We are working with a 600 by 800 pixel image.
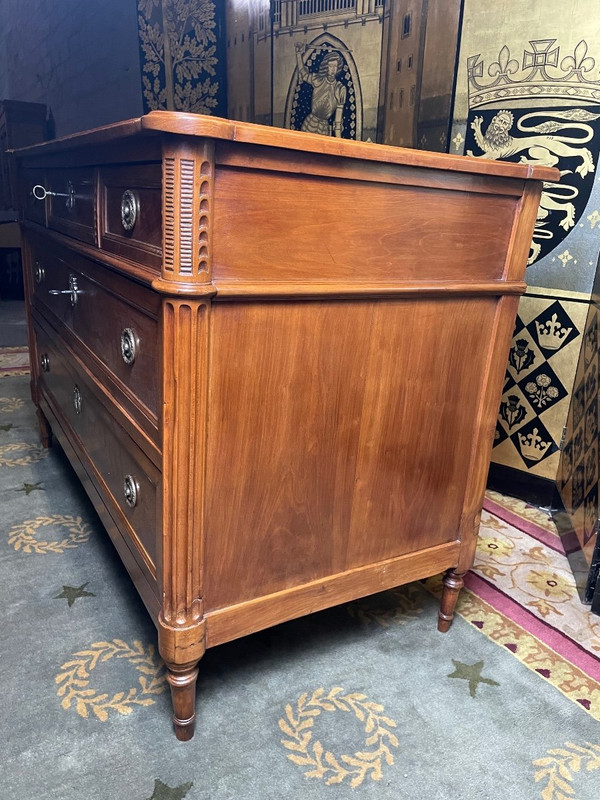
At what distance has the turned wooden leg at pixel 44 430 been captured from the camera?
2396mm

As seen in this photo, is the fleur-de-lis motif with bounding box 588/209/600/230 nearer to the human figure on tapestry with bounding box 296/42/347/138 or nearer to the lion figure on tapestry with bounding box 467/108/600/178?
the lion figure on tapestry with bounding box 467/108/600/178

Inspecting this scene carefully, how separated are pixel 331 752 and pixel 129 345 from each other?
33.1 inches

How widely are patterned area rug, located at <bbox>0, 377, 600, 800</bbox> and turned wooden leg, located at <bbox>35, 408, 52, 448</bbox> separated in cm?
69

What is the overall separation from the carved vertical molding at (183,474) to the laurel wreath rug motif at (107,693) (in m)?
0.23

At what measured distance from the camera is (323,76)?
232cm

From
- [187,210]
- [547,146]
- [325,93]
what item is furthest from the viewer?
[325,93]

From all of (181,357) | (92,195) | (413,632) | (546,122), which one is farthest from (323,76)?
(413,632)

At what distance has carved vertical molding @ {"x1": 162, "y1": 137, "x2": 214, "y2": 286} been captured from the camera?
2.79ft

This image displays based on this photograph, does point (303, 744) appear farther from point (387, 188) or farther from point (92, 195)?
point (92, 195)

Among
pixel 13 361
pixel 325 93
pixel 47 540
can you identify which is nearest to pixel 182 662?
pixel 47 540

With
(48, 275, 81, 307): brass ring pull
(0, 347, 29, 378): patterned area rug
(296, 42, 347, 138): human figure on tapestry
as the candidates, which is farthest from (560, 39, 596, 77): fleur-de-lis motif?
(0, 347, 29, 378): patterned area rug

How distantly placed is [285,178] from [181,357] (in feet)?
1.04

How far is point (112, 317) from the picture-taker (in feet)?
4.17

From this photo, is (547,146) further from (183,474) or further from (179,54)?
(179,54)
